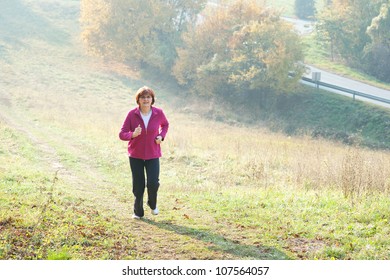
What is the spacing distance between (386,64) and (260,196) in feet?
129

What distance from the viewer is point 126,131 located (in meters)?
8.43

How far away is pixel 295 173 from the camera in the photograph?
1366 centimetres

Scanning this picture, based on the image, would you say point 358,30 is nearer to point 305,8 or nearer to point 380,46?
point 380,46

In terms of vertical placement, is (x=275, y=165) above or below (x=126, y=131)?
below

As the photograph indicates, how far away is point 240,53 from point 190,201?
29.5 meters

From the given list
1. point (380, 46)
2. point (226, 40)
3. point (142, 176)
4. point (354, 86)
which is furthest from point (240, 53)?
point (142, 176)

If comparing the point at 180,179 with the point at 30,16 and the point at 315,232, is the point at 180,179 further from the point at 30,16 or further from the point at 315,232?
the point at 30,16

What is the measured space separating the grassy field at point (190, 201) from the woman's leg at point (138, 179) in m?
0.24

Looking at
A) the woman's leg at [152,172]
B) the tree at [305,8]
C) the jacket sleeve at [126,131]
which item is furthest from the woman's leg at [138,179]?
the tree at [305,8]

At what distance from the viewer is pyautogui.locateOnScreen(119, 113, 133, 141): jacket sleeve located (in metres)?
8.28

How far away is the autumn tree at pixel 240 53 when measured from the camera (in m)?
38.2

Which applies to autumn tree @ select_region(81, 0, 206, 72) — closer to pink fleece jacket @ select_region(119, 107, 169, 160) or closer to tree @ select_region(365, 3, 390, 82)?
tree @ select_region(365, 3, 390, 82)

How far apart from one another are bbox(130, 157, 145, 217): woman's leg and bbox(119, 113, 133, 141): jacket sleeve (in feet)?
1.59
